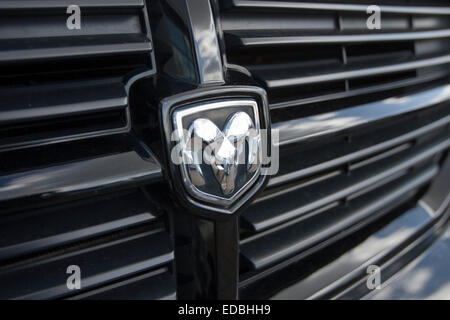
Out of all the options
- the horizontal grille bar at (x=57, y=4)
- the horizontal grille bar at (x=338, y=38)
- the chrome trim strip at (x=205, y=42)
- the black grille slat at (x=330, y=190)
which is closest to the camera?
the horizontal grille bar at (x=57, y=4)

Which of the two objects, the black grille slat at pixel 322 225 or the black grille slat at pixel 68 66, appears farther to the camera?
the black grille slat at pixel 322 225

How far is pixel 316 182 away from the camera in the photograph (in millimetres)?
1151

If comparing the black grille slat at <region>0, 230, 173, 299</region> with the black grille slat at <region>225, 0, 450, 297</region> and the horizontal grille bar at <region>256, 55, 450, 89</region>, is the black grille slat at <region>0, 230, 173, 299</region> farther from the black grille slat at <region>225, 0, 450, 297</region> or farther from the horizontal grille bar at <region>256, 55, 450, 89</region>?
the horizontal grille bar at <region>256, 55, 450, 89</region>

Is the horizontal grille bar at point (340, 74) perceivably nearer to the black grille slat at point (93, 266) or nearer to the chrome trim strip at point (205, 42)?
the chrome trim strip at point (205, 42)

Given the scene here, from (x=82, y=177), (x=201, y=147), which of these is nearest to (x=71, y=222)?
(x=82, y=177)

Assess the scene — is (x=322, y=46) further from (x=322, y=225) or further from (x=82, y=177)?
(x=82, y=177)

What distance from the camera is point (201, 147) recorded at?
776 millimetres

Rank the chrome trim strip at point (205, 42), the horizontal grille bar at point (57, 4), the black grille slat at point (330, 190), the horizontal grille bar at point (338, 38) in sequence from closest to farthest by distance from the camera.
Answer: the horizontal grille bar at point (57, 4), the chrome trim strip at point (205, 42), the horizontal grille bar at point (338, 38), the black grille slat at point (330, 190)

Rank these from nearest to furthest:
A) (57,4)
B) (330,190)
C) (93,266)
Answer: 1. (57,4)
2. (93,266)
3. (330,190)

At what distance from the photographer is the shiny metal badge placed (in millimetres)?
769

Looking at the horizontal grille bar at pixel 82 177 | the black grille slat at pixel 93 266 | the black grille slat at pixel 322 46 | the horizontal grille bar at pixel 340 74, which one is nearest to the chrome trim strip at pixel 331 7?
the black grille slat at pixel 322 46

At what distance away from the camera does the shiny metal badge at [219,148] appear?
2.52 feet

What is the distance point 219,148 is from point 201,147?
3cm
